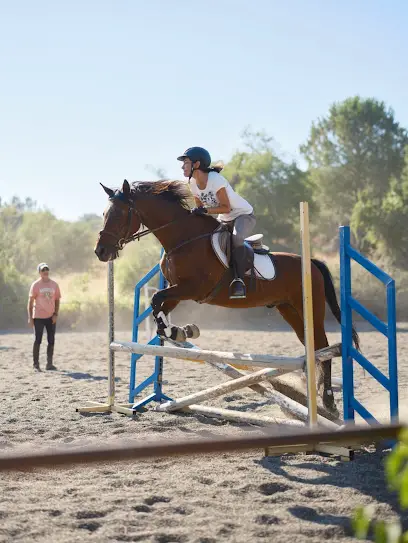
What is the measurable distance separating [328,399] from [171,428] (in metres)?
1.49

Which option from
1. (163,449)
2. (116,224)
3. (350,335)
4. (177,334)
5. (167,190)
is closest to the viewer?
(163,449)

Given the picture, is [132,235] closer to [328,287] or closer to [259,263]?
[259,263]

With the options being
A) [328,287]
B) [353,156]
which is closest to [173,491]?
[328,287]

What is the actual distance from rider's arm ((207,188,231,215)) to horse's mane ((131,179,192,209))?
499 mm

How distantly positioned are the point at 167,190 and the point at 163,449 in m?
5.62

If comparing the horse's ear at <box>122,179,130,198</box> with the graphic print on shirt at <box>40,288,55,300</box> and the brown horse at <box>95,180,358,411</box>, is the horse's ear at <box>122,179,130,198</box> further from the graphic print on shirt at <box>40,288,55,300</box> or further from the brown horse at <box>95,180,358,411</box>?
the graphic print on shirt at <box>40,288,55,300</box>

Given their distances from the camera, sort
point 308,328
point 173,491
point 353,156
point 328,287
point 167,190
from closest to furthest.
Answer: point 173,491
point 308,328
point 167,190
point 328,287
point 353,156

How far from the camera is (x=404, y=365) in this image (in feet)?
35.4

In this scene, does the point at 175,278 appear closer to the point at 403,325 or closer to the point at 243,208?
the point at 243,208

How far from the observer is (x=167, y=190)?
22.5 feet

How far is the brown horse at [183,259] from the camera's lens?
6348 millimetres

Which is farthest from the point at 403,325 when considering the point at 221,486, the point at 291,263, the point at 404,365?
the point at 221,486

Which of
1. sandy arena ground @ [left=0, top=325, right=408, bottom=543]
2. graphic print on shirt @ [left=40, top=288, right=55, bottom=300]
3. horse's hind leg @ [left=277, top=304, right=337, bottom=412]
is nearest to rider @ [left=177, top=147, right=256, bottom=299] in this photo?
horse's hind leg @ [left=277, top=304, right=337, bottom=412]

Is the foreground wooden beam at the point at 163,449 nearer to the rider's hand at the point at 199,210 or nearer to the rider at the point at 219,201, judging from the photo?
the rider at the point at 219,201
